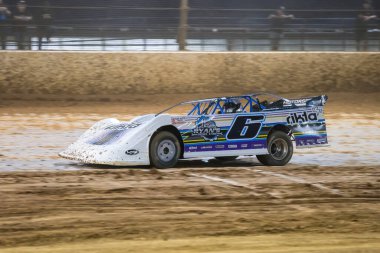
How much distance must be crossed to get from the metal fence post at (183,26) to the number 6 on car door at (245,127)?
36.4ft

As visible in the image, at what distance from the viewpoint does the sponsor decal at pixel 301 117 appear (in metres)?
13.4

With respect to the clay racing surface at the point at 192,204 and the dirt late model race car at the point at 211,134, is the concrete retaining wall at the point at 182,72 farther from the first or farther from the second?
the dirt late model race car at the point at 211,134

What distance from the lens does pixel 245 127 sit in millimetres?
13094

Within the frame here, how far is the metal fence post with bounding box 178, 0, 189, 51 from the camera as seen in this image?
2408 cm

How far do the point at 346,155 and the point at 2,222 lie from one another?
7675 millimetres

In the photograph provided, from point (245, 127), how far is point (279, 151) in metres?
0.77

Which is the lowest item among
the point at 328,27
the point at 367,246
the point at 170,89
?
the point at 367,246

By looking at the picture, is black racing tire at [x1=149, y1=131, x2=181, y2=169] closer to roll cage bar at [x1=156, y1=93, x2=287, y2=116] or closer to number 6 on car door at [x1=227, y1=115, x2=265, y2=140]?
roll cage bar at [x1=156, y1=93, x2=287, y2=116]

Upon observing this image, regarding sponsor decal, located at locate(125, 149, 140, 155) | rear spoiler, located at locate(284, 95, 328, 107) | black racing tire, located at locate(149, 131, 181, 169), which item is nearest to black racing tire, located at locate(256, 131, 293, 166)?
rear spoiler, located at locate(284, 95, 328, 107)

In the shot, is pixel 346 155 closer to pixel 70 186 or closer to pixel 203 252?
pixel 70 186

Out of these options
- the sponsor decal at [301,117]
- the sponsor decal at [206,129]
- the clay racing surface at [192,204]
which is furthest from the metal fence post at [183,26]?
the sponsor decal at [206,129]

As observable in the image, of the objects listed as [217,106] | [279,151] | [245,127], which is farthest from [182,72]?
[245,127]

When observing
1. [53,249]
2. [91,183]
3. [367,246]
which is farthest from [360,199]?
[53,249]

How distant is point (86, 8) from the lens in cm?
2480
